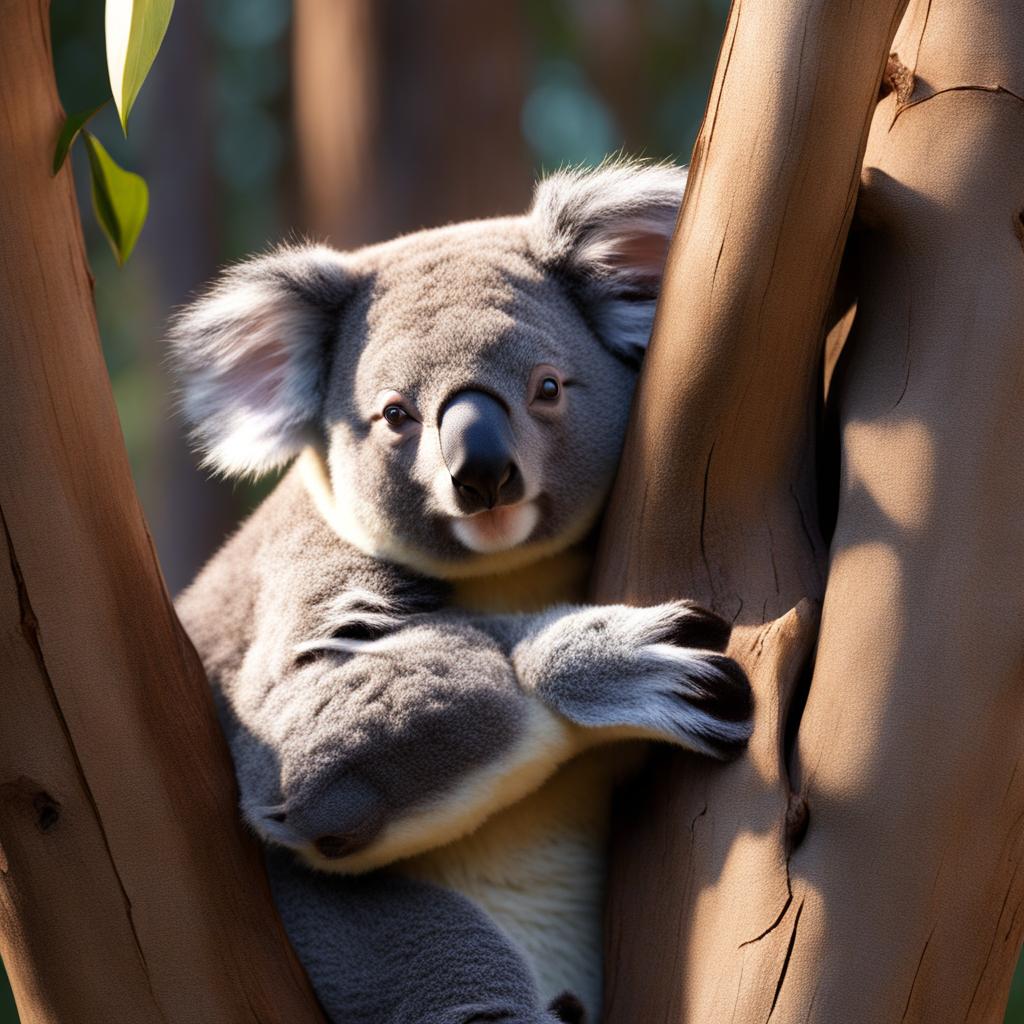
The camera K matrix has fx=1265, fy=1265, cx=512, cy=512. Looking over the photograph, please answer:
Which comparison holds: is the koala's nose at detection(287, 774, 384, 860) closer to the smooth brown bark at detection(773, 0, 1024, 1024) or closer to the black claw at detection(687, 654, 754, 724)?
the black claw at detection(687, 654, 754, 724)

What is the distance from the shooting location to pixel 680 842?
1987 millimetres

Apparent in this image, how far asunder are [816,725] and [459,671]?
60cm

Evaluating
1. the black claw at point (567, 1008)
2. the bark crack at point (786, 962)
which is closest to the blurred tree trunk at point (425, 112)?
the black claw at point (567, 1008)

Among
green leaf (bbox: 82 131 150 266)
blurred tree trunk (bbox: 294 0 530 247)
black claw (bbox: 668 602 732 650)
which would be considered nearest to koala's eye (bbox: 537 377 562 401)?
black claw (bbox: 668 602 732 650)

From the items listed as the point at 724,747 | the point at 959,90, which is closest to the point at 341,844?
the point at 724,747

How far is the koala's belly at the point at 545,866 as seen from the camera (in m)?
2.28

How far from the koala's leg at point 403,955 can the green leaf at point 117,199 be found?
3.79ft

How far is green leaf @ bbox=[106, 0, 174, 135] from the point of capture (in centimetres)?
159

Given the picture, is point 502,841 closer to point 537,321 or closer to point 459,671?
point 459,671

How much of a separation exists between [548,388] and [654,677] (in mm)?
616

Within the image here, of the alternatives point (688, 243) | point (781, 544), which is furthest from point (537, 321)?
point (781, 544)

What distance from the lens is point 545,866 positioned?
232 cm

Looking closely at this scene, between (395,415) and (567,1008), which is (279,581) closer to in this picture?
(395,415)

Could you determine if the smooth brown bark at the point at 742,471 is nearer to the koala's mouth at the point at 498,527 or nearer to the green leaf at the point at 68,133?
the koala's mouth at the point at 498,527
